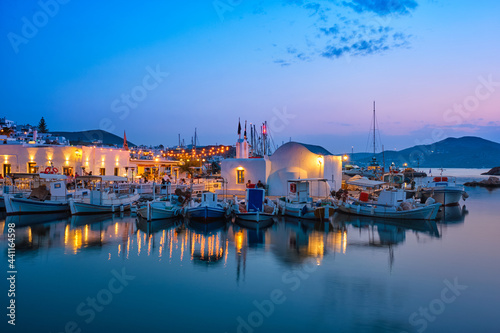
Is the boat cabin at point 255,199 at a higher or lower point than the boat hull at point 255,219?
higher

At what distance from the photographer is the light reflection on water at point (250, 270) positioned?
376 inches

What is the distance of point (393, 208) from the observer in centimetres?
2480

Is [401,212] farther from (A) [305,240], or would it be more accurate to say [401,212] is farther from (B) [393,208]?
(A) [305,240]

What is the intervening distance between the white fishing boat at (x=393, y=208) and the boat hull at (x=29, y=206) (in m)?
21.0

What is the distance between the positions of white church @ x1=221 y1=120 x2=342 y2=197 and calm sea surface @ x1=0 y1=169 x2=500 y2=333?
10.3 metres

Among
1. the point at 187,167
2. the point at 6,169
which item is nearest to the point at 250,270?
the point at 6,169

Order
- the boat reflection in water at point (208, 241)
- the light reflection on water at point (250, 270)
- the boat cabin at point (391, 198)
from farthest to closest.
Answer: the boat cabin at point (391, 198), the boat reflection in water at point (208, 241), the light reflection on water at point (250, 270)

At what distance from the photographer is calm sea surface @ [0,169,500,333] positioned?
9.34m

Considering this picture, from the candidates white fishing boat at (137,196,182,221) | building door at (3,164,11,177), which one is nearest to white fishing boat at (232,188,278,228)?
white fishing boat at (137,196,182,221)

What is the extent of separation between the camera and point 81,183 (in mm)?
34906

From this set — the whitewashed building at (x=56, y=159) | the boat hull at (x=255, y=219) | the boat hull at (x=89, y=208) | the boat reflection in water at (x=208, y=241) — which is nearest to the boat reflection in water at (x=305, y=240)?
the boat hull at (x=255, y=219)

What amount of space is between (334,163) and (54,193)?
22.8 metres

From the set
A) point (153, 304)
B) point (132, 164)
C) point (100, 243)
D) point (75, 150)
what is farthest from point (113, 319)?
point (132, 164)

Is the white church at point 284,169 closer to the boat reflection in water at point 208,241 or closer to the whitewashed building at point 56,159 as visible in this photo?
the boat reflection in water at point 208,241
